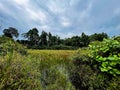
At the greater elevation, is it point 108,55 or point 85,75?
point 108,55

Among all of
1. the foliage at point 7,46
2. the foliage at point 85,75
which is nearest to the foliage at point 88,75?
the foliage at point 85,75

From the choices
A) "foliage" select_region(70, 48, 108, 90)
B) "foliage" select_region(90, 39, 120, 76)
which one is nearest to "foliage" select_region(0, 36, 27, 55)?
"foliage" select_region(70, 48, 108, 90)

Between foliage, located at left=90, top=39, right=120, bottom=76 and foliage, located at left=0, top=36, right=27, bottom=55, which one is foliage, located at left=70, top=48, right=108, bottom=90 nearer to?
foliage, located at left=90, top=39, right=120, bottom=76

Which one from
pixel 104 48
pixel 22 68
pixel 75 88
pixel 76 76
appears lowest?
pixel 75 88

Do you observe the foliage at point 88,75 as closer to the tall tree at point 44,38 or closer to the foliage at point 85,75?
the foliage at point 85,75

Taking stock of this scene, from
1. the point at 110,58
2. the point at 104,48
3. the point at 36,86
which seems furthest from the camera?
the point at 104,48

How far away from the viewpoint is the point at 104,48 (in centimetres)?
613

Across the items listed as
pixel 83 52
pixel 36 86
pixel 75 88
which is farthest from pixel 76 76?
pixel 36 86

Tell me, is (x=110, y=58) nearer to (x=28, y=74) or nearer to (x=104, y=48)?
(x=104, y=48)

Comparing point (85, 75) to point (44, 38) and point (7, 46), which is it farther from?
point (44, 38)

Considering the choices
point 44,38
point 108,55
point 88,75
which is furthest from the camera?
point 44,38

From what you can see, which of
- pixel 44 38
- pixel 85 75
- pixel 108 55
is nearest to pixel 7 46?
pixel 85 75

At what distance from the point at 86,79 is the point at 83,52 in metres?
1.04

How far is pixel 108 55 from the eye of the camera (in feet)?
20.2
